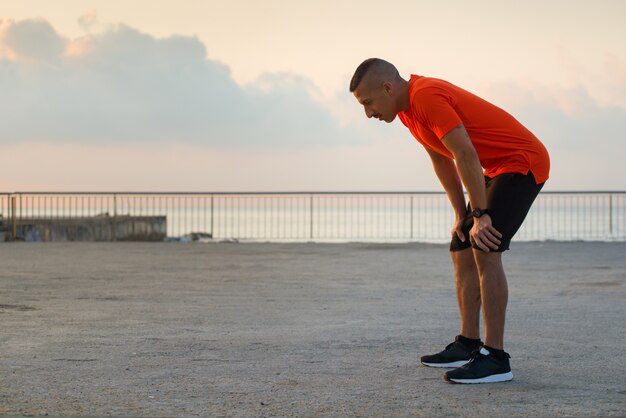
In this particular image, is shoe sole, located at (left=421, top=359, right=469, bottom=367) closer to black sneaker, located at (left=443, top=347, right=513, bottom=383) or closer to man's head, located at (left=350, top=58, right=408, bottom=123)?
black sneaker, located at (left=443, top=347, right=513, bottom=383)

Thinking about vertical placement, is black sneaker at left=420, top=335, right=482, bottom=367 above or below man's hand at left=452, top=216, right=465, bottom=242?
below

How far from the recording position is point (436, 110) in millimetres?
4578

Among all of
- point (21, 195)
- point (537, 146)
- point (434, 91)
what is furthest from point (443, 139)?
point (21, 195)

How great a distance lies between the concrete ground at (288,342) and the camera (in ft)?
13.9

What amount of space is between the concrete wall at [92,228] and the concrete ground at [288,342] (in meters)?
11.6

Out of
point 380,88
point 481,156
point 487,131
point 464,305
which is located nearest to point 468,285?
point 464,305

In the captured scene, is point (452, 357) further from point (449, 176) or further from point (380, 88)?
point (380, 88)

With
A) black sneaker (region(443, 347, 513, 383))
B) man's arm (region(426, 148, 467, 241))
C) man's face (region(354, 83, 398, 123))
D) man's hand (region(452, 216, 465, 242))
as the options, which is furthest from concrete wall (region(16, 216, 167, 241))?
black sneaker (region(443, 347, 513, 383))

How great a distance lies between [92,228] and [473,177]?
2271 centimetres

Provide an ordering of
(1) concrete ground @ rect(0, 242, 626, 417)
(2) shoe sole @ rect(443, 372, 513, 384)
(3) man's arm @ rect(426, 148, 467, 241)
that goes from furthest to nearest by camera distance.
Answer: (3) man's arm @ rect(426, 148, 467, 241) → (2) shoe sole @ rect(443, 372, 513, 384) → (1) concrete ground @ rect(0, 242, 626, 417)

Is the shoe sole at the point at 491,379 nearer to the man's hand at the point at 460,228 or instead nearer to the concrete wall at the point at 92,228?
the man's hand at the point at 460,228

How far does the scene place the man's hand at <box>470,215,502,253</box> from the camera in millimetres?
4707

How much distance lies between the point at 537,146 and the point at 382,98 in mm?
875

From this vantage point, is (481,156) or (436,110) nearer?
(436,110)
